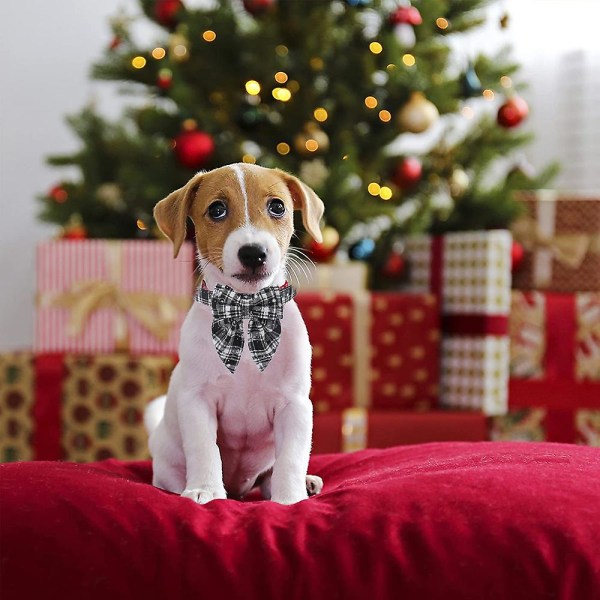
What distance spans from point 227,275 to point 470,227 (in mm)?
1651

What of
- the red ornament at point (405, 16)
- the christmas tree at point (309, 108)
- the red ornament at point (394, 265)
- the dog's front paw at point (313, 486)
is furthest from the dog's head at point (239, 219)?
the red ornament at point (405, 16)

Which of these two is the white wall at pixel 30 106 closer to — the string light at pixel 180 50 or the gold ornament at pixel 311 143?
the string light at pixel 180 50

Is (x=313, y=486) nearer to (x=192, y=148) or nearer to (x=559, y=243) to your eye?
(x=192, y=148)

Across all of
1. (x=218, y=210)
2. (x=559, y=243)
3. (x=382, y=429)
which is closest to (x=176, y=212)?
(x=218, y=210)

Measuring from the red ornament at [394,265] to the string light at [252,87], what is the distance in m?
0.58

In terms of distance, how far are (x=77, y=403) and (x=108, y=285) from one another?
29 cm

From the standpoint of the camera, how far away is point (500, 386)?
2070 mm

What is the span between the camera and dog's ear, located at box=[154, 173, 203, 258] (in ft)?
3.03

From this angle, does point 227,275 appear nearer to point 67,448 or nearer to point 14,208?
point 67,448

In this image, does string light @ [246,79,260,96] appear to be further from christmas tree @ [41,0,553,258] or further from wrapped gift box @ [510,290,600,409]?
wrapped gift box @ [510,290,600,409]

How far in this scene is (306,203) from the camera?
96cm

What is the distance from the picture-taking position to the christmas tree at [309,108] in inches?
87.4

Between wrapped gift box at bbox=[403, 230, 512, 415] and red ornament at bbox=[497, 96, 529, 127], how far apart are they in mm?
432

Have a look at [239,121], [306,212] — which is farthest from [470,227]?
[306,212]
